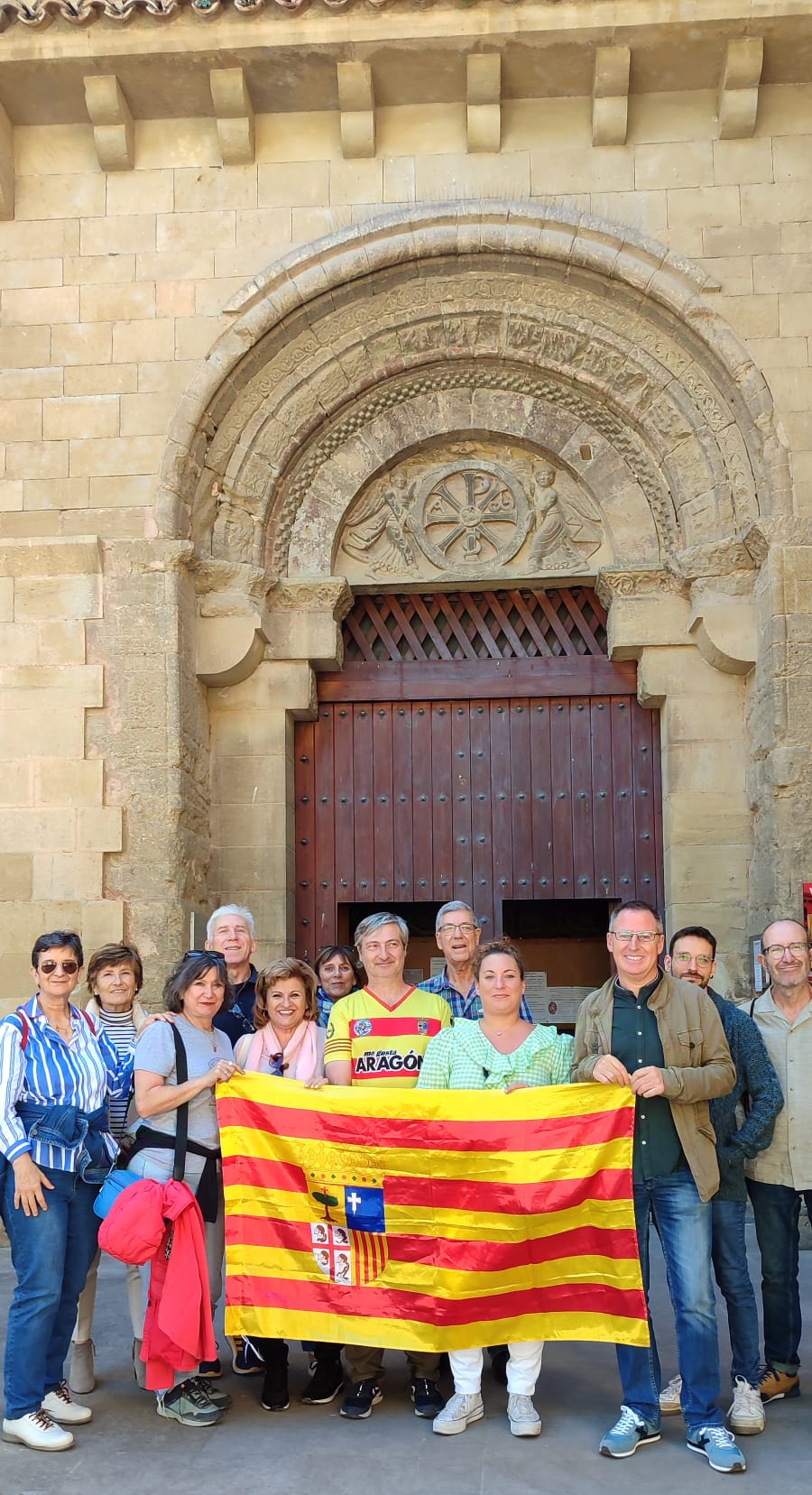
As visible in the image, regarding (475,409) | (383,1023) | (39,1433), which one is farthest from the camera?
(475,409)

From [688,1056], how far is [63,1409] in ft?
7.53

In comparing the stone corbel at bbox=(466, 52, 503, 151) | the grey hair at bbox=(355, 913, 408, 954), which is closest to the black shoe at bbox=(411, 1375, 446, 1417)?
the grey hair at bbox=(355, 913, 408, 954)

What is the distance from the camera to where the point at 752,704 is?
7.90m

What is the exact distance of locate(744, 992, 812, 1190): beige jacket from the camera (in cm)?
447

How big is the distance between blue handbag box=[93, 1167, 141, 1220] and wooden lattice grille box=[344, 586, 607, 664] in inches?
186

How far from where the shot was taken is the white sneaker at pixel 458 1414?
4.18 meters

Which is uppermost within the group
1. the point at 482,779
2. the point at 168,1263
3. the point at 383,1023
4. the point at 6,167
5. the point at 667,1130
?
the point at 6,167

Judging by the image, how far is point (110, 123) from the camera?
802cm

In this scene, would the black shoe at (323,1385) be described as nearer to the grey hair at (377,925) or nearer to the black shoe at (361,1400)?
the black shoe at (361,1400)

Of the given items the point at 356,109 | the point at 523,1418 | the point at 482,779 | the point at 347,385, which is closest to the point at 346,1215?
the point at 523,1418

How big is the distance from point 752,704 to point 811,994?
3469mm

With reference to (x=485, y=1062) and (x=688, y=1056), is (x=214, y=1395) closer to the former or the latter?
(x=485, y=1062)

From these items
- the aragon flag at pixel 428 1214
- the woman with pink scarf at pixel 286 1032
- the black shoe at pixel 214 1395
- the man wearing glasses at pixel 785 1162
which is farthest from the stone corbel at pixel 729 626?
the black shoe at pixel 214 1395

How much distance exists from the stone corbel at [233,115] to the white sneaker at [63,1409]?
676cm
